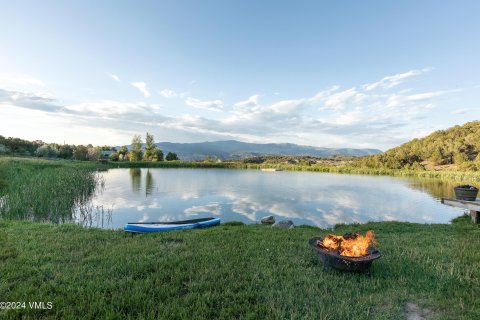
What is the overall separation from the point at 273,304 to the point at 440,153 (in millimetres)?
138469

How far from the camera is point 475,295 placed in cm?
542

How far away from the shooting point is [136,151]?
104m

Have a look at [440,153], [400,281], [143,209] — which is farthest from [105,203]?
[440,153]

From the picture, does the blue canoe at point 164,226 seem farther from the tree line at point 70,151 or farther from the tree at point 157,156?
the tree at point 157,156

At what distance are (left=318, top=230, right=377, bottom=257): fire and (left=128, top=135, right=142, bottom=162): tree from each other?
348 feet

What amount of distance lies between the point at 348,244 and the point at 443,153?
137 m

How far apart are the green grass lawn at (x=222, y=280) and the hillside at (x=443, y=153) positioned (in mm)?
110856

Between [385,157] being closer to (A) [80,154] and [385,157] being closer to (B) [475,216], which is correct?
(B) [475,216]

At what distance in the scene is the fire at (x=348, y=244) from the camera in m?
6.79

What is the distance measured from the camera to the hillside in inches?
4092

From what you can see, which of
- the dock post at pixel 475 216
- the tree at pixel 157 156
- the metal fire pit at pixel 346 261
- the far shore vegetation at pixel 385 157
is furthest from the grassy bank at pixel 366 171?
the metal fire pit at pixel 346 261

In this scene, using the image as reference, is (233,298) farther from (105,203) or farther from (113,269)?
(105,203)

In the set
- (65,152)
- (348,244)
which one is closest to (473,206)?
(348,244)

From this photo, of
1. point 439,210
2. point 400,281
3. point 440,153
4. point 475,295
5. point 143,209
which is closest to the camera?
point 475,295
